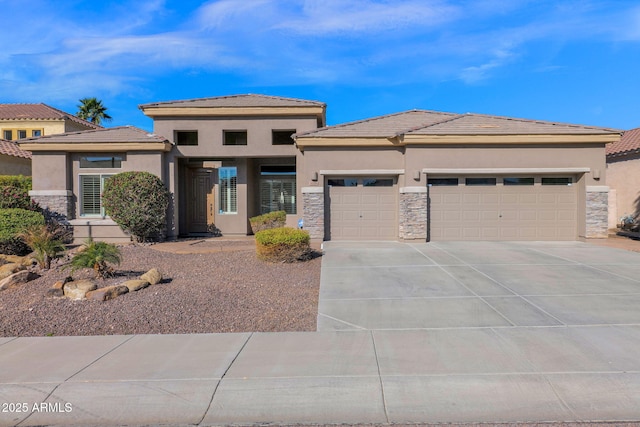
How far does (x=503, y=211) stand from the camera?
14.7 meters

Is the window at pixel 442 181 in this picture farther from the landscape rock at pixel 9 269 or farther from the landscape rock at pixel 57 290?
the landscape rock at pixel 9 269

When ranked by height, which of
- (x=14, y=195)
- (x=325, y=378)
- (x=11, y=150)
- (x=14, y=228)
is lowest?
(x=325, y=378)

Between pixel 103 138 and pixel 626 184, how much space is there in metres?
22.7

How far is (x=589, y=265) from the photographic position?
10.3m

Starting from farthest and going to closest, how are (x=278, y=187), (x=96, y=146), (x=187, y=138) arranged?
(x=278, y=187) → (x=187, y=138) → (x=96, y=146)

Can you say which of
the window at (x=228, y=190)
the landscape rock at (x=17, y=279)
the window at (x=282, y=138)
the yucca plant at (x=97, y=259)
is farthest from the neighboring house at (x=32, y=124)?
the yucca plant at (x=97, y=259)

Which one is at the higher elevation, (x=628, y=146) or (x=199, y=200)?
(x=628, y=146)

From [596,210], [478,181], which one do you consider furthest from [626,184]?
[478,181]

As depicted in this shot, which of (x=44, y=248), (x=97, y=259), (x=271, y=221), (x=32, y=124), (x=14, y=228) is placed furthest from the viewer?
(x=32, y=124)

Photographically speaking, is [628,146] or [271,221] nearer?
[271,221]

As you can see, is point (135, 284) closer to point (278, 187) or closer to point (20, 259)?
point (20, 259)

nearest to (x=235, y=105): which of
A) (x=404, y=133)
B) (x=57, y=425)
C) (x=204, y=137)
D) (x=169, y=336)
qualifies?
(x=204, y=137)

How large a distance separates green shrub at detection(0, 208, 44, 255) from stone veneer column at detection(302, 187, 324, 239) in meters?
8.21

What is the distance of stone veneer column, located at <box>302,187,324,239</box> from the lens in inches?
571
